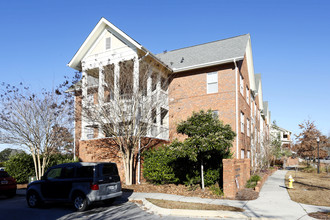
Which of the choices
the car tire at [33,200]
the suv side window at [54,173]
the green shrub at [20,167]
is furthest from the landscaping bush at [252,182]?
the green shrub at [20,167]

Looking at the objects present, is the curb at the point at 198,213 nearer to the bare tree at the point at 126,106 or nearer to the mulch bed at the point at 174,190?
the mulch bed at the point at 174,190

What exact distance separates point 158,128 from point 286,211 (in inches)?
400

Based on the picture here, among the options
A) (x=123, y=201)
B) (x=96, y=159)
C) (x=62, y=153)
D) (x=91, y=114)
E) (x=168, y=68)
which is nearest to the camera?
(x=123, y=201)

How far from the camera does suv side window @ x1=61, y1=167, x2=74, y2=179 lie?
10216mm

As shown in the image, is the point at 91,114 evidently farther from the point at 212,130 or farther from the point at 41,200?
the point at 212,130

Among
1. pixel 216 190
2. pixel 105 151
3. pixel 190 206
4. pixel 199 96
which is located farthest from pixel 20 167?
pixel 190 206

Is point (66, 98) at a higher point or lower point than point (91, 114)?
higher

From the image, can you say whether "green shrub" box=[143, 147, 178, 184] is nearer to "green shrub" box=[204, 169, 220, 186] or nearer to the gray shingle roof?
"green shrub" box=[204, 169, 220, 186]

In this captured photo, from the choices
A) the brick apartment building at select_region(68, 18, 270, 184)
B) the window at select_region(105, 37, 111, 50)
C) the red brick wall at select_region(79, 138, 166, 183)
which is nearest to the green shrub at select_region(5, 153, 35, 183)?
the brick apartment building at select_region(68, 18, 270, 184)

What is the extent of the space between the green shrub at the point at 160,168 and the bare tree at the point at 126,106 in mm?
945

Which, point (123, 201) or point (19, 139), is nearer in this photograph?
point (123, 201)

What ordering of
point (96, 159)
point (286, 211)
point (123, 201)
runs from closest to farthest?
point (286, 211)
point (123, 201)
point (96, 159)

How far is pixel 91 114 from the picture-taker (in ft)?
50.0

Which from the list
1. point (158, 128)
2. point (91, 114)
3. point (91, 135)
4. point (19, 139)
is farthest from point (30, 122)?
point (158, 128)
